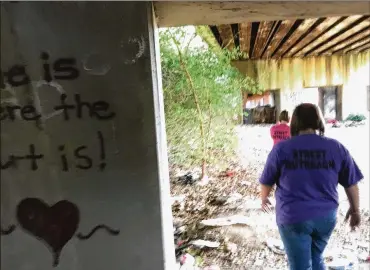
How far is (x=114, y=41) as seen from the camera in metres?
1.91

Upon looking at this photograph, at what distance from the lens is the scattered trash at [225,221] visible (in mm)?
4305

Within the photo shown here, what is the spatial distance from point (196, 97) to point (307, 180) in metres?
3.02

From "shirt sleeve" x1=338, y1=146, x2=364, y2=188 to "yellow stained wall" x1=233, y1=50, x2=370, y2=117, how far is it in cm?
576

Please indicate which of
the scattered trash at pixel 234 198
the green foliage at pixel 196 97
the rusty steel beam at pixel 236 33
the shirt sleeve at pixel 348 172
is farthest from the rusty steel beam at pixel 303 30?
the scattered trash at pixel 234 198

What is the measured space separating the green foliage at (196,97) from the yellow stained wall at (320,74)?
8.29 ft

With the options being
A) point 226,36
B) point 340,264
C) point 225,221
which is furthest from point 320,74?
point 340,264

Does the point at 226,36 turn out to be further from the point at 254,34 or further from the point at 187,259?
the point at 187,259

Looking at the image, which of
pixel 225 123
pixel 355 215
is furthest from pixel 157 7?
pixel 225 123

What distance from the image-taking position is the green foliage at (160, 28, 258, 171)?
15.3 ft

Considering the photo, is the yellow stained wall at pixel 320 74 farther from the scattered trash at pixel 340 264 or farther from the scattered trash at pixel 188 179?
the scattered trash at pixel 340 264

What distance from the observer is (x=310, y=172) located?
2.04m

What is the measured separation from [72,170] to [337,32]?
3.73m

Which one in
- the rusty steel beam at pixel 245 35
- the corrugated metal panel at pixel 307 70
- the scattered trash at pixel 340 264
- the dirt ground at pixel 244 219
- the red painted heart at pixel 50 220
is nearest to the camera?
the red painted heart at pixel 50 220

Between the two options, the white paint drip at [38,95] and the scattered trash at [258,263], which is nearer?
the white paint drip at [38,95]
